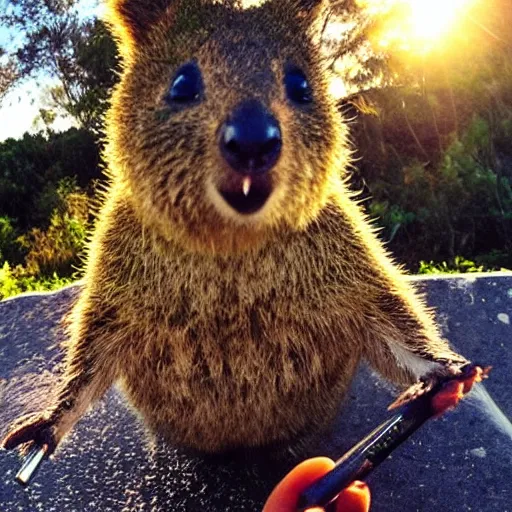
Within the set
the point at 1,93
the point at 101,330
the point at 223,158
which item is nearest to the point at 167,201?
the point at 223,158

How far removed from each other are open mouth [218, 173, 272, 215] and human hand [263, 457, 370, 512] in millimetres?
591

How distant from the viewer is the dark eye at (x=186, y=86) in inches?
66.2

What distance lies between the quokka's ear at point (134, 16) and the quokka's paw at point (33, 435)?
1.02 metres

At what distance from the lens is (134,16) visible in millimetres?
1969

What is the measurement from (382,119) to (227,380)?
8.07 metres

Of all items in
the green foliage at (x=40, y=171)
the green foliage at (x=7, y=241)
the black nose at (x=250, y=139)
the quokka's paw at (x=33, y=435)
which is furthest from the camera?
the green foliage at (x=40, y=171)

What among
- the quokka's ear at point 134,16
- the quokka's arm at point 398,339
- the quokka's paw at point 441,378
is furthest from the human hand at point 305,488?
the quokka's ear at point 134,16

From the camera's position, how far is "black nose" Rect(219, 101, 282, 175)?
58.4 inches

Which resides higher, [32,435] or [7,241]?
[7,241]

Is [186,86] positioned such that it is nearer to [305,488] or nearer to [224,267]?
[224,267]

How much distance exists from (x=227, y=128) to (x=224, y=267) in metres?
0.41

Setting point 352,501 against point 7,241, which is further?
point 7,241

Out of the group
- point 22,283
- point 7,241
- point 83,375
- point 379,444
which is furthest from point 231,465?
point 7,241

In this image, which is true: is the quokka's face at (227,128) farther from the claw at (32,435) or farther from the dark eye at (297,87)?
the claw at (32,435)
